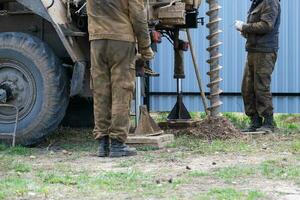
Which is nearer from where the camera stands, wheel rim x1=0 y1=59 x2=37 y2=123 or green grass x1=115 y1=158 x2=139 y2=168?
green grass x1=115 y1=158 x2=139 y2=168

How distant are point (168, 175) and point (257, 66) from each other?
3.89 m

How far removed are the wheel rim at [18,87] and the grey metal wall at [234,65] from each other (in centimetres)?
515

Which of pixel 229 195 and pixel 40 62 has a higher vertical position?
pixel 40 62

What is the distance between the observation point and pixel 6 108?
772 centimetres

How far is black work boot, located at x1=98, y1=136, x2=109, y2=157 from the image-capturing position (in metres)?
7.06

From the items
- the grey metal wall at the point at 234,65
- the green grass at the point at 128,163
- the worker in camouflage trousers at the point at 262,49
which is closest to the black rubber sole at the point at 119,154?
the green grass at the point at 128,163

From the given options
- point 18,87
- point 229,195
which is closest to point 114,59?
point 18,87

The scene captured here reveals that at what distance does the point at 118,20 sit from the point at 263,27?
2902 mm

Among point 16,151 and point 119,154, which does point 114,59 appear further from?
point 16,151

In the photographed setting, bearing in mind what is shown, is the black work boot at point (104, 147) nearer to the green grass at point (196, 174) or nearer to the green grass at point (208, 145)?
the green grass at point (208, 145)

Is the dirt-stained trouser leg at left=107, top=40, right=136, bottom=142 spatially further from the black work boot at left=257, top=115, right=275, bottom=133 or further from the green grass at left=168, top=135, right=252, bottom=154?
the black work boot at left=257, top=115, right=275, bottom=133

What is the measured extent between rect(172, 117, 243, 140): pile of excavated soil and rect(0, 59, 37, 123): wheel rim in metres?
2.14

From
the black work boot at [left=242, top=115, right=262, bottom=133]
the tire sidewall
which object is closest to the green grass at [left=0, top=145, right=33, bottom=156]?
the tire sidewall

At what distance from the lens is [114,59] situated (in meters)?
6.93
